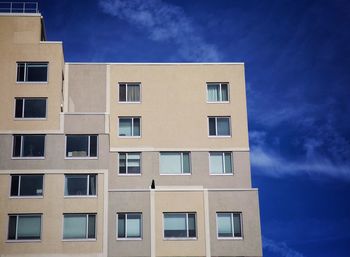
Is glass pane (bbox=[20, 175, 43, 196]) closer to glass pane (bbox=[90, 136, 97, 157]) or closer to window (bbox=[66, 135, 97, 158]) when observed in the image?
window (bbox=[66, 135, 97, 158])

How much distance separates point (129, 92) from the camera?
47250mm

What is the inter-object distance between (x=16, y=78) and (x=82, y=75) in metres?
5.62

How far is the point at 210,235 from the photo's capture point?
41.9 meters

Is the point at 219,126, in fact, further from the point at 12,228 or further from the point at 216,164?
the point at 12,228

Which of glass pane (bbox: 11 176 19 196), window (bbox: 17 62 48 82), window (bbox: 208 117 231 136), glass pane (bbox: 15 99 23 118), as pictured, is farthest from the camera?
window (bbox: 208 117 231 136)

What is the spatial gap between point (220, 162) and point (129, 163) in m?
7.17

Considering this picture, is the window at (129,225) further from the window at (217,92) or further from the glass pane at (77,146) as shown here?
the window at (217,92)

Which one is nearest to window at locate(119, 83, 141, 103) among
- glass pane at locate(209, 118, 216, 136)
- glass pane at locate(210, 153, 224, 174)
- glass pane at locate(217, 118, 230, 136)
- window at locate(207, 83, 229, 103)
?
window at locate(207, 83, 229, 103)

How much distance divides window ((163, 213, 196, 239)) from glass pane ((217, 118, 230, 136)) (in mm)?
7720

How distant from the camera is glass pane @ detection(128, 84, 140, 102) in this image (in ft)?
155

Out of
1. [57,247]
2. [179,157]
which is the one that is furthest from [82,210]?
[179,157]

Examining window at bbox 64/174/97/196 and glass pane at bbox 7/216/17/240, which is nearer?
glass pane at bbox 7/216/17/240

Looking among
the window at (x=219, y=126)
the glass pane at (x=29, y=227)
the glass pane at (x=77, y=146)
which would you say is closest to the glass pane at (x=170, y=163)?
the window at (x=219, y=126)

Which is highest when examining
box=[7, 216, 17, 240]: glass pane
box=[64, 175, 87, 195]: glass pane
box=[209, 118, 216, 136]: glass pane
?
box=[209, 118, 216, 136]: glass pane
